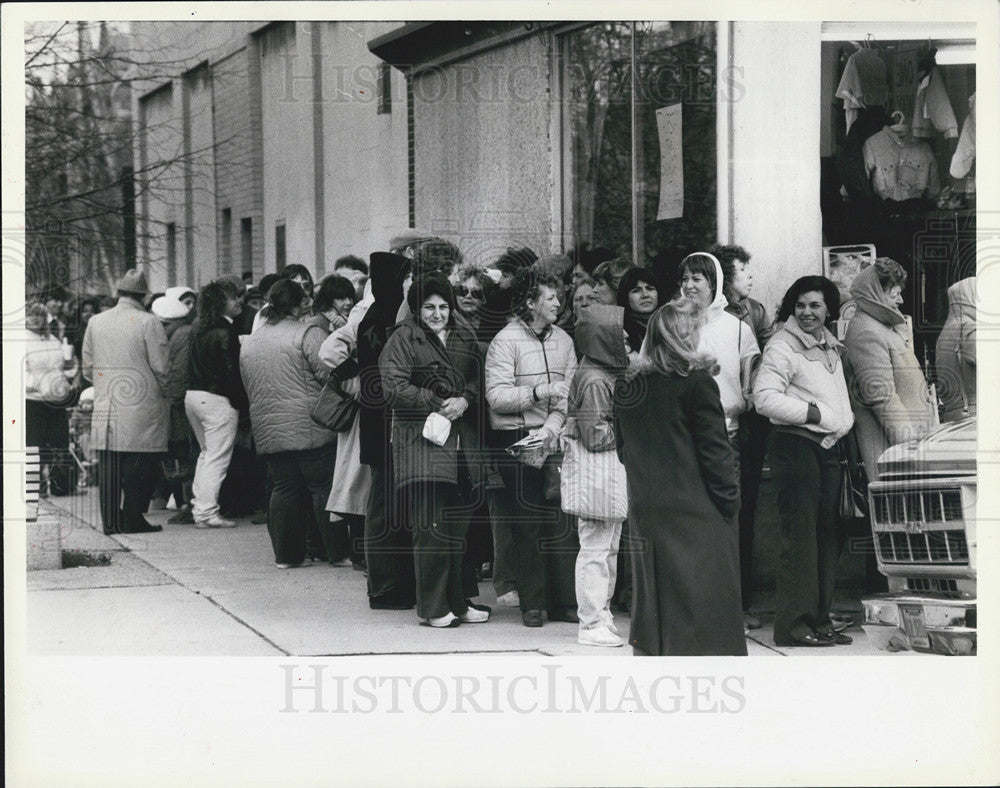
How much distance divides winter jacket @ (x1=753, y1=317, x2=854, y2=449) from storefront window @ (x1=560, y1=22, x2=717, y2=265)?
1.29 m

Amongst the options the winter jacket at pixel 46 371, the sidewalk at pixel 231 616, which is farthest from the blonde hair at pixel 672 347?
the winter jacket at pixel 46 371

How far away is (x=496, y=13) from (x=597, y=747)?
3292mm

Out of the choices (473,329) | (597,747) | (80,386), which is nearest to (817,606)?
(597,747)

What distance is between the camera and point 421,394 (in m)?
7.62

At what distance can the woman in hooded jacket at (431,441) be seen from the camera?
764cm

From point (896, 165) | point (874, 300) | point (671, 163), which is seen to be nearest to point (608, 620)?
point (874, 300)

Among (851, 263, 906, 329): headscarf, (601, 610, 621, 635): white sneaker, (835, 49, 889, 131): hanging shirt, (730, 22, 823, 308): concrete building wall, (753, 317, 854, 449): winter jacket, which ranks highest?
(835, 49, 889, 131): hanging shirt

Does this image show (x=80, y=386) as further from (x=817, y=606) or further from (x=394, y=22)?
(x=817, y=606)

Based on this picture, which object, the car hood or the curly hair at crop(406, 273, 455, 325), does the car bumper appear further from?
the curly hair at crop(406, 273, 455, 325)

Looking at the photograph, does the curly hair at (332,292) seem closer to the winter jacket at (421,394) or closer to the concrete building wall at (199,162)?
the concrete building wall at (199,162)

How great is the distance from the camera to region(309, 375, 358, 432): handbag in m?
8.45

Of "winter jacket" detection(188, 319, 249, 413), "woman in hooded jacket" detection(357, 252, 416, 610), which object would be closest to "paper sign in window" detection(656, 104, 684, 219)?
"woman in hooded jacket" detection(357, 252, 416, 610)

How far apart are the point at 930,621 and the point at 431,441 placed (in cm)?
252

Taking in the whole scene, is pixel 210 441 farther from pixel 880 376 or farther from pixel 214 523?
pixel 880 376
